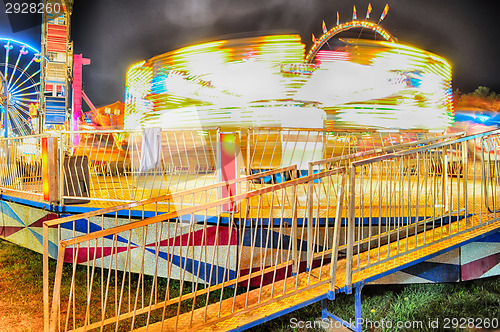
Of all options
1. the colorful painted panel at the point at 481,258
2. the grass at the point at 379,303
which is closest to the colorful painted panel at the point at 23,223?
the grass at the point at 379,303

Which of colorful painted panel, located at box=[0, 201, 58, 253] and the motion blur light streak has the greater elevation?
the motion blur light streak

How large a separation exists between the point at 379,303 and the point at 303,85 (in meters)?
6.17

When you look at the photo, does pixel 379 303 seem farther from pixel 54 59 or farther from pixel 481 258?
pixel 54 59

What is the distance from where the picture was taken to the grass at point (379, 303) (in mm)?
3650

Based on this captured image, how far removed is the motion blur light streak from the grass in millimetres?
5318

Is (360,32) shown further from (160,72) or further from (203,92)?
(160,72)

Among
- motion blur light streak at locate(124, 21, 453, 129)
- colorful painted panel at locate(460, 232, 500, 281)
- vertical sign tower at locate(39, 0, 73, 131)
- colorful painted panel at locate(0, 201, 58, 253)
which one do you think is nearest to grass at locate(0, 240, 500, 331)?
colorful painted panel at locate(460, 232, 500, 281)

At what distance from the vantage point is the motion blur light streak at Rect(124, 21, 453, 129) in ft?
30.0

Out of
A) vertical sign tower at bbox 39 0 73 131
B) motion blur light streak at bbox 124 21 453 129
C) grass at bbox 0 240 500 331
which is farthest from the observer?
vertical sign tower at bbox 39 0 73 131

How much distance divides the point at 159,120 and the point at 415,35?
354 inches

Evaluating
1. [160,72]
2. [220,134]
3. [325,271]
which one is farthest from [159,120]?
[325,271]

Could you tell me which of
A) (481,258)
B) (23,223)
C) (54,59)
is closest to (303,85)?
(481,258)

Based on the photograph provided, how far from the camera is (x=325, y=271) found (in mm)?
3691

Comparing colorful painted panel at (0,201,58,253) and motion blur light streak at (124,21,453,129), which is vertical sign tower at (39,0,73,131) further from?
colorful painted panel at (0,201,58,253)
